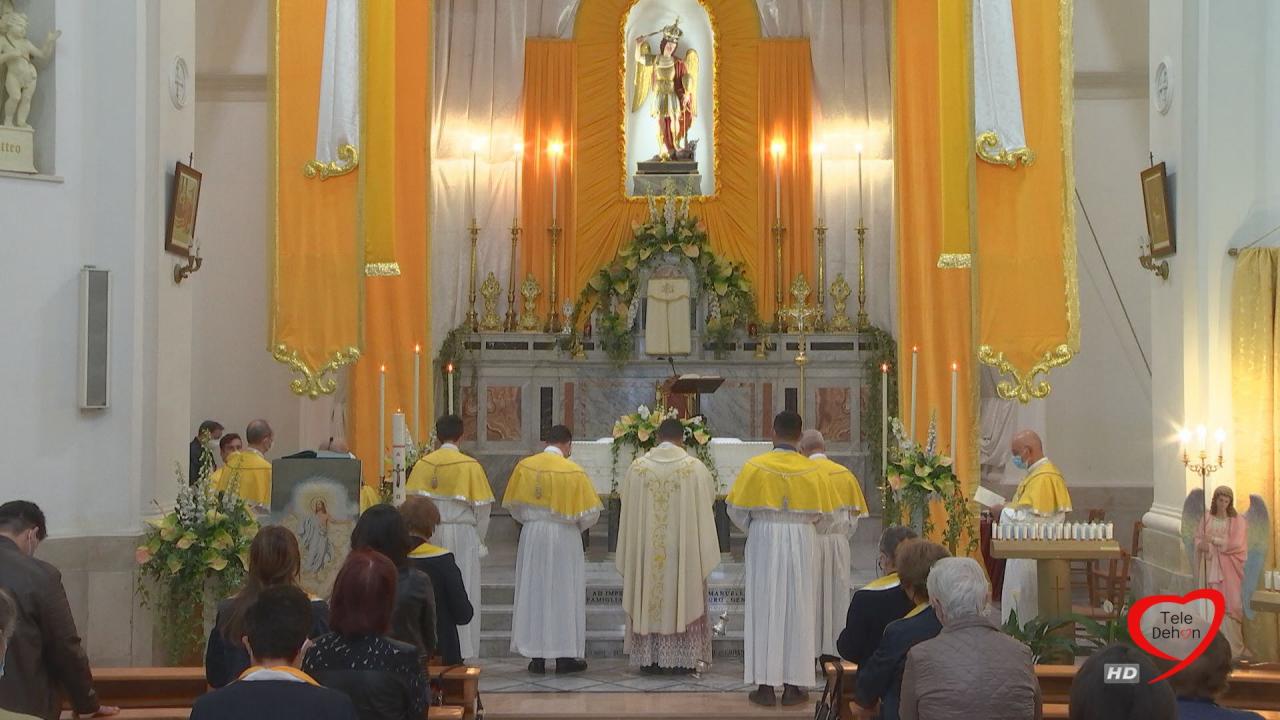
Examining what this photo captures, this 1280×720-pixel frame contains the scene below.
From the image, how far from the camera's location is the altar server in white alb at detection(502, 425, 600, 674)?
33.7 ft

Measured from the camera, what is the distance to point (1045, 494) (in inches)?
407

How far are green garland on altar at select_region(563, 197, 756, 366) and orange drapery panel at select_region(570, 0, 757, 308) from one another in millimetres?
1247

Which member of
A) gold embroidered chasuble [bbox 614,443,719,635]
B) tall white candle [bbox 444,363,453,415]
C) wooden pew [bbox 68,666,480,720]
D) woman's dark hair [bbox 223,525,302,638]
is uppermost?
tall white candle [bbox 444,363,453,415]

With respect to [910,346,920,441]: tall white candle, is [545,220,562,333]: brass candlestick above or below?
above

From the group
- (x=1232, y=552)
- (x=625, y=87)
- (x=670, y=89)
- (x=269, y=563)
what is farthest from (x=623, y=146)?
(x=269, y=563)

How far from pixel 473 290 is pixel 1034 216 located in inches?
294

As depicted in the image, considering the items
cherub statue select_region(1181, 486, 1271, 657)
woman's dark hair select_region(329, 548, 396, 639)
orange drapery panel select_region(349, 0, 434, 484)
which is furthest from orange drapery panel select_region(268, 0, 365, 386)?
woman's dark hair select_region(329, 548, 396, 639)

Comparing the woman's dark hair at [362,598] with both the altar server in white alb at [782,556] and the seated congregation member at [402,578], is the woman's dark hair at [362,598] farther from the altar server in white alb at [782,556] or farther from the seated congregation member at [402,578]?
the altar server in white alb at [782,556]

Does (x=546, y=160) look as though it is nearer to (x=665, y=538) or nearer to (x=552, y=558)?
(x=552, y=558)

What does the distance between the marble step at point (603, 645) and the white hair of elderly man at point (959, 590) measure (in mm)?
6152

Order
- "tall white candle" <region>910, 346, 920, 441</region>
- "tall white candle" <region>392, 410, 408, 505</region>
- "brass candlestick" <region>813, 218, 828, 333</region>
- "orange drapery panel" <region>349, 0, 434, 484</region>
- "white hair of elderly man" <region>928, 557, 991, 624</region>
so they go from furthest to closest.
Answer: "brass candlestick" <region>813, 218, 828, 333</region>, "orange drapery panel" <region>349, 0, 434, 484</region>, "tall white candle" <region>910, 346, 920, 441</region>, "tall white candle" <region>392, 410, 408, 505</region>, "white hair of elderly man" <region>928, 557, 991, 624</region>

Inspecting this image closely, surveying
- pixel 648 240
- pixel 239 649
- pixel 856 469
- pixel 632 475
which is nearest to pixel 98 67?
pixel 632 475

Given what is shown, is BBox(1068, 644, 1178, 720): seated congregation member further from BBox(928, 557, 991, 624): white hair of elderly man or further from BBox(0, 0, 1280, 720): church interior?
BBox(928, 557, 991, 624): white hair of elderly man

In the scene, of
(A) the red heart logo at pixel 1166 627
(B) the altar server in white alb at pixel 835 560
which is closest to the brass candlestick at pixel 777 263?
(B) the altar server in white alb at pixel 835 560
